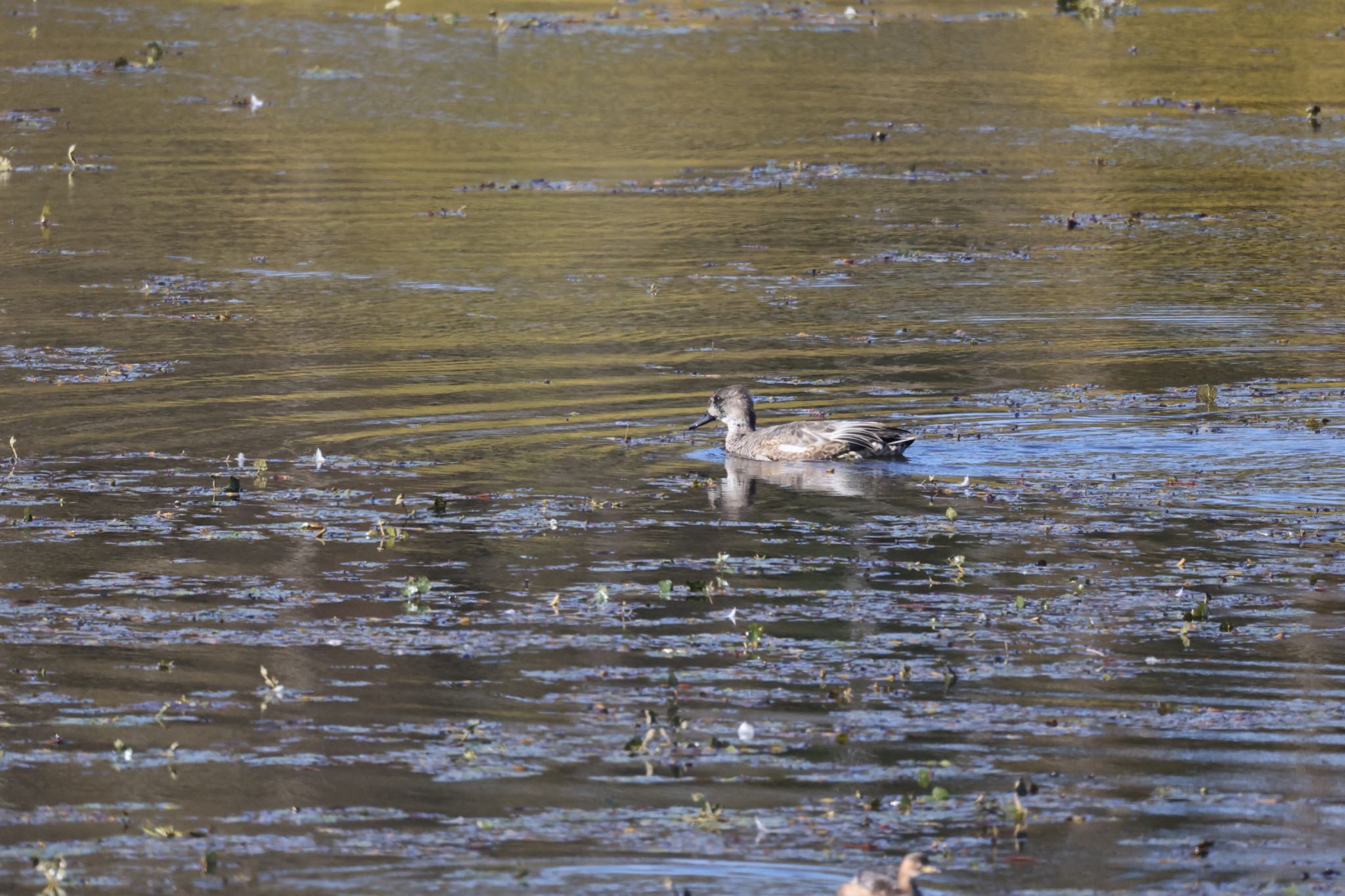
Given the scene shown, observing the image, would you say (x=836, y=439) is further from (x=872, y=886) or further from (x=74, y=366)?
(x=872, y=886)

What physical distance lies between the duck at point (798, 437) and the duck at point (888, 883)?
7.39 m

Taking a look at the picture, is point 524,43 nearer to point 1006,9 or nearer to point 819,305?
point 1006,9

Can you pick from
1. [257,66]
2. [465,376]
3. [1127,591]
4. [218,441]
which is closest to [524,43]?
[257,66]

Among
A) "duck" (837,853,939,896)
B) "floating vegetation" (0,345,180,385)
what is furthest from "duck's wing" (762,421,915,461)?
"duck" (837,853,939,896)

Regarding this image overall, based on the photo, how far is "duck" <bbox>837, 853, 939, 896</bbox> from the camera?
6.32m

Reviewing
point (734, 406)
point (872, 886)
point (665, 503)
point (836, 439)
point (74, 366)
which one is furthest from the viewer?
point (74, 366)

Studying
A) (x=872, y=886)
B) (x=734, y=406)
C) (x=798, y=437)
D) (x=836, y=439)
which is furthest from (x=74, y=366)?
(x=872, y=886)

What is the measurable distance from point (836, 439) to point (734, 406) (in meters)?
0.91

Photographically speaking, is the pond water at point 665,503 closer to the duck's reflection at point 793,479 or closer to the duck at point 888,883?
the duck's reflection at point 793,479

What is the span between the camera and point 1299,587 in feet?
35.0

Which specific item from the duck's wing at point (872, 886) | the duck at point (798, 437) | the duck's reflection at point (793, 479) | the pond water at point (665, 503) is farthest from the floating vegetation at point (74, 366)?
the duck's wing at point (872, 886)

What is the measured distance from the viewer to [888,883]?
20.9 feet

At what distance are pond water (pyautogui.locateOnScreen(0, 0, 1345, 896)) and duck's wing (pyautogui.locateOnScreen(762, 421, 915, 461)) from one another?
259mm

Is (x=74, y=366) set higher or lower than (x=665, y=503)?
higher
